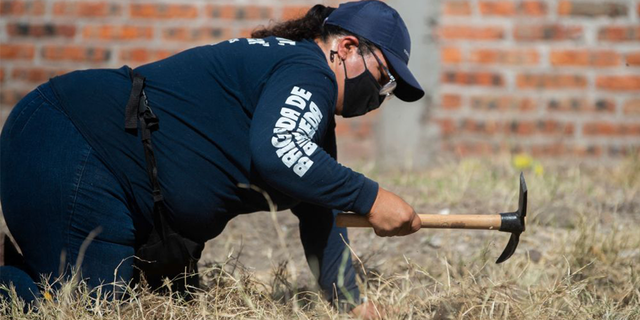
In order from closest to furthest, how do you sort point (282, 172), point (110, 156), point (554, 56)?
point (282, 172)
point (110, 156)
point (554, 56)

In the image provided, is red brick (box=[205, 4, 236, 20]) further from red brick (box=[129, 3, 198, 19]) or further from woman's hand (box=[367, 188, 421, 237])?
woman's hand (box=[367, 188, 421, 237])

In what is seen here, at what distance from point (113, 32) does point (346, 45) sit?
111 inches

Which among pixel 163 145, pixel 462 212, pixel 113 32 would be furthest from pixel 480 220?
pixel 113 32

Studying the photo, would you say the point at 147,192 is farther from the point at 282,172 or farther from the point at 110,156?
the point at 282,172

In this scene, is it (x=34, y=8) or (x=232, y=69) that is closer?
(x=232, y=69)

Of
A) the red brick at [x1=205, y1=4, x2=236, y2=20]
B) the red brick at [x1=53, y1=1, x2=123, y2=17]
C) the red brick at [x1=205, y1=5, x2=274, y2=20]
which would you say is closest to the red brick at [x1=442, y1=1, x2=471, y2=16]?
the red brick at [x1=205, y1=5, x2=274, y2=20]

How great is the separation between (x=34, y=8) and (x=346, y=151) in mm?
2214

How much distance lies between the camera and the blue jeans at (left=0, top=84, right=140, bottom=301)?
96.7 inches

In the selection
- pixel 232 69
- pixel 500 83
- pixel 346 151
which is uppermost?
pixel 232 69

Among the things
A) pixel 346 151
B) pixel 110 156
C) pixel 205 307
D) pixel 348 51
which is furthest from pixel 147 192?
pixel 346 151

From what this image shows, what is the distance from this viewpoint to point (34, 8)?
16.1 feet

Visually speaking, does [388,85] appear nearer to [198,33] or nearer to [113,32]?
[198,33]

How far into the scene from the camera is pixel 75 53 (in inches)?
195

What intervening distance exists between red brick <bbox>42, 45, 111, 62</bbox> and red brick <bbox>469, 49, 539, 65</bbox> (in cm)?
238
